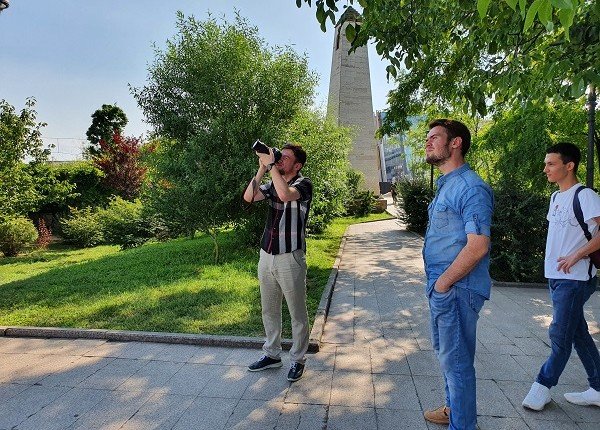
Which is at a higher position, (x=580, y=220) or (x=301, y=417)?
(x=580, y=220)

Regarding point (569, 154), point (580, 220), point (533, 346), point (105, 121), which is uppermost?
point (105, 121)

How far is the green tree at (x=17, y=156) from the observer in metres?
11.2

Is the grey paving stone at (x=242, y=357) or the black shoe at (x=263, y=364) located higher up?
the black shoe at (x=263, y=364)

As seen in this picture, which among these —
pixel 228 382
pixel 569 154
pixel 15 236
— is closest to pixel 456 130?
pixel 569 154

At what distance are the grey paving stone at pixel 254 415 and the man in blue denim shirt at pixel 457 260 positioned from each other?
119 cm

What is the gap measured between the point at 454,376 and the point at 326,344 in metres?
2.14

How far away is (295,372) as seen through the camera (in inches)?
128

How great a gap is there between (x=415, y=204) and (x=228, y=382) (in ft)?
43.3

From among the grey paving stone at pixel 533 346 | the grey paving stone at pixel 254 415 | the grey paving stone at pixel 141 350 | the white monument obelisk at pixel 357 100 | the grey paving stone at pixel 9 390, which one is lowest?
the grey paving stone at pixel 533 346

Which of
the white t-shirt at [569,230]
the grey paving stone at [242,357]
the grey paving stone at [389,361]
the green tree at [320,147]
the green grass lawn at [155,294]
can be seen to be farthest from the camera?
the green tree at [320,147]

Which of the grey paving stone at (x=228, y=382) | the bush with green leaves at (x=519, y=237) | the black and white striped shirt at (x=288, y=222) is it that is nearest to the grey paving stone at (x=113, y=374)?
the grey paving stone at (x=228, y=382)

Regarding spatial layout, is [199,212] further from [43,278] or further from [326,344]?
[326,344]

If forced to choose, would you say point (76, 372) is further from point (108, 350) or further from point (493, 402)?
point (493, 402)

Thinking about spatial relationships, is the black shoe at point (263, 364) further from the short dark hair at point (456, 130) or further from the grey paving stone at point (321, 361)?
the short dark hair at point (456, 130)
